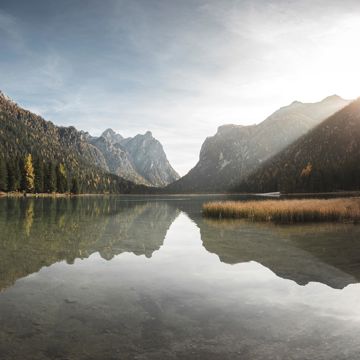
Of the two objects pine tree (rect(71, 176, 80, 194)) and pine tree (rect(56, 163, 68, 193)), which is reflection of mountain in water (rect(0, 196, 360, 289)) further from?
pine tree (rect(71, 176, 80, 194))

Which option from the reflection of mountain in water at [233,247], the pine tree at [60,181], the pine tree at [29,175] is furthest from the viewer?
the pine tree at [60,181]

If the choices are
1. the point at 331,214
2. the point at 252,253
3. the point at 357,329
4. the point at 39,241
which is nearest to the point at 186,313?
the point at 357,329

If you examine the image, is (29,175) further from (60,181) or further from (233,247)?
(233,247)

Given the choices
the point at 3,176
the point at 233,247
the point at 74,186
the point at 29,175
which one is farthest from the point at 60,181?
the point at 233,247

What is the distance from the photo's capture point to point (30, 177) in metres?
136

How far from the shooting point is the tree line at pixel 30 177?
128500 millimetres

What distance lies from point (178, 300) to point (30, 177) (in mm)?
137616

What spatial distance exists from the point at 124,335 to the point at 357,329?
5.89m

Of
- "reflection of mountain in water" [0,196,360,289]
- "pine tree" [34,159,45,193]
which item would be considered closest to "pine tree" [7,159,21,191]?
"pine tree" [34,159,45,193]

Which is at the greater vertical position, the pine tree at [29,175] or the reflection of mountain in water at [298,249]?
the pine tree at [29,175]

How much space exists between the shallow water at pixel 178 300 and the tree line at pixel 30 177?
11782 centimetres

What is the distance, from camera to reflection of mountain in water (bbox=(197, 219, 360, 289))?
15187 millimetres

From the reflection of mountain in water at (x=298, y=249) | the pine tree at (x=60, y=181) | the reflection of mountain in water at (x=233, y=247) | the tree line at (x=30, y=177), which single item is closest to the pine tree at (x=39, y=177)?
the tree line at (x=30, y=177)

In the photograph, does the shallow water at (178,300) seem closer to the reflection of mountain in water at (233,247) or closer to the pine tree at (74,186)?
the reflection of mountain in water at (233,247)
